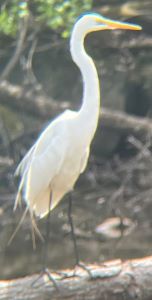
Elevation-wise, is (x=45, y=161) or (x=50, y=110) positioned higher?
(x=45, y=161)

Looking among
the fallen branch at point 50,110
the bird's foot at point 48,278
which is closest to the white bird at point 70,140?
the bird's foot at point 48,278

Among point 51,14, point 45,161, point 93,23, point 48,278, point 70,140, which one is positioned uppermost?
point 93,23

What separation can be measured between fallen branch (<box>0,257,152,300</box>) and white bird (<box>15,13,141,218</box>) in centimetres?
69

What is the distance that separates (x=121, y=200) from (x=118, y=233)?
1.21 ft

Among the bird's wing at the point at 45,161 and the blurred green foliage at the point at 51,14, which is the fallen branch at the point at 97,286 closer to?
the bird's wing at the point at 45,161

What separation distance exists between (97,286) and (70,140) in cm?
94

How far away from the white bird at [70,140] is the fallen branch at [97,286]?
69 centimetres

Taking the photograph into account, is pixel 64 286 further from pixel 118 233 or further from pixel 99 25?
pixel 118 233

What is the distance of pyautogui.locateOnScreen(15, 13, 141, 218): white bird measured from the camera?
178 inches

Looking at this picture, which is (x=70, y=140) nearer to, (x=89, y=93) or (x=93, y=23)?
(x=89, y=93)

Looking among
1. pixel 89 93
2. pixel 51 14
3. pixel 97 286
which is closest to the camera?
pixel 97 286

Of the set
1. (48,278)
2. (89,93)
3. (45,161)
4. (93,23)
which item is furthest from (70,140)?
(48,278)

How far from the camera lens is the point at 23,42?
7.85m

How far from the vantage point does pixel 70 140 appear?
4598mm
